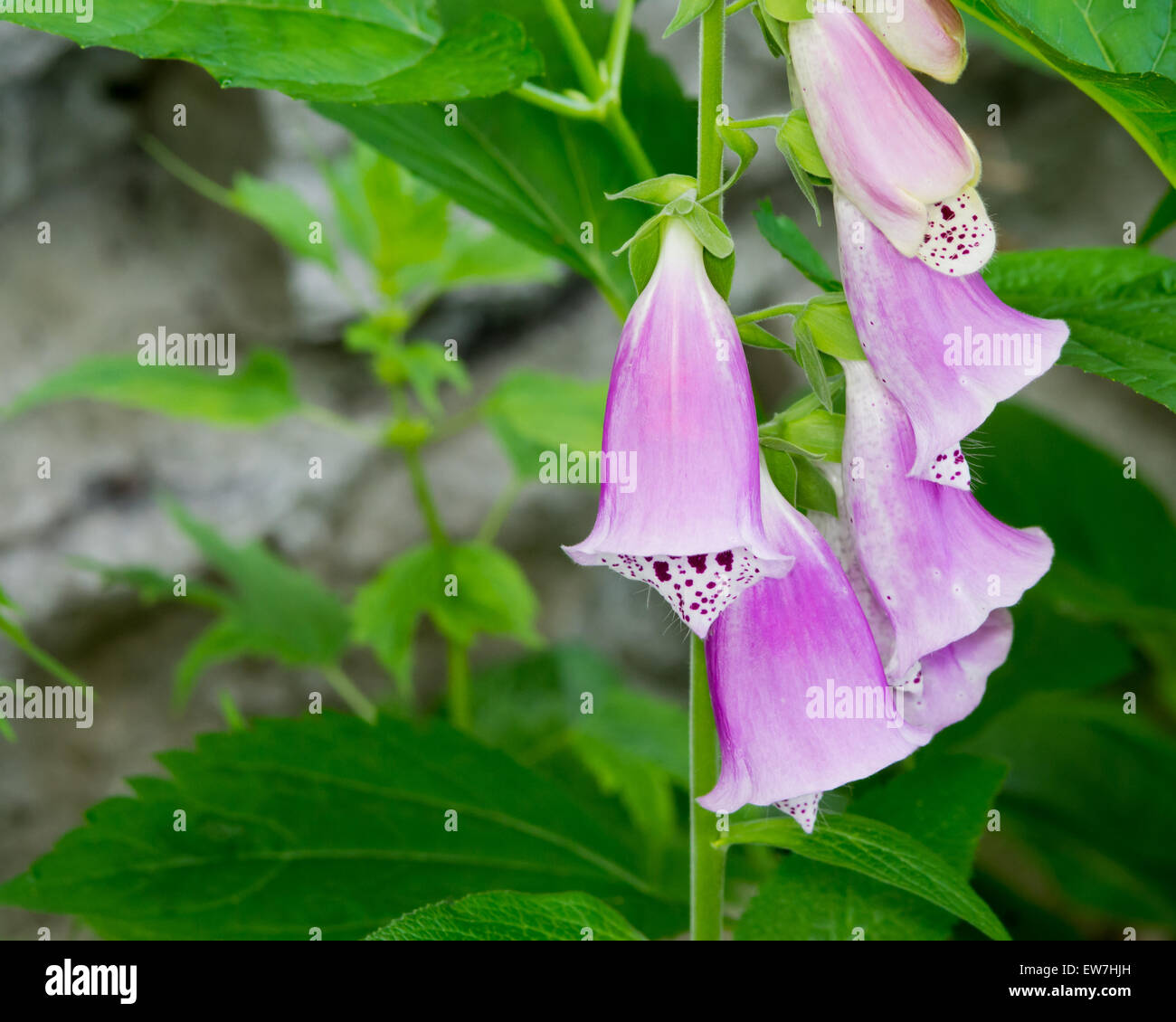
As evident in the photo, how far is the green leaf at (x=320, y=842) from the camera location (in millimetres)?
577

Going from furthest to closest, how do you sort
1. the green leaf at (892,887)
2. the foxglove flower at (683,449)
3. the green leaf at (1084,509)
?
the green leaf at (1084,509), the green leaf at (892,887), the foxglove flower at (683,449)

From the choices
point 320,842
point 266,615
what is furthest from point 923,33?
point 266,615

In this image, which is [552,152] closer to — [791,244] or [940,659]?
[791,244]

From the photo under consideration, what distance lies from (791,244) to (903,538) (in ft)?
0.78

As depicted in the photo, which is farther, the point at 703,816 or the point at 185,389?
the point at 185,389

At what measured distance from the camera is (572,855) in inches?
26.9

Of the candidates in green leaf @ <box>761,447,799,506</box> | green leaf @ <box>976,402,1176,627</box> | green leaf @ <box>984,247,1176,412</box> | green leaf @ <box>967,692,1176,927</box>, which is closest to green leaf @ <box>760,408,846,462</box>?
green leaf @ <box>761,447,799,506</box>

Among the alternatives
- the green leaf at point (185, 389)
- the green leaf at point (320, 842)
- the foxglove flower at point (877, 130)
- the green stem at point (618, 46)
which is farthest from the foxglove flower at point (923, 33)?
the green leaf at point (185, 389)

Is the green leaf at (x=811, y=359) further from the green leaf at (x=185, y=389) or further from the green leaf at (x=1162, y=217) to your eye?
the green leaf at (x=185, y=389)

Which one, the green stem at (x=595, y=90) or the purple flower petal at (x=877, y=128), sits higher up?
the green stem at (x=595, y=90)

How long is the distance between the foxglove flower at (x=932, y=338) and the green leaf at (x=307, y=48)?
16 centimetres

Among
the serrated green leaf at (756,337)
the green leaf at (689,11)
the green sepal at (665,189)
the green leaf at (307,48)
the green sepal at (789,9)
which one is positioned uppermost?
the green leaf at (307,48)

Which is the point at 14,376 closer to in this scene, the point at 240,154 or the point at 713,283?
the point at 240,154

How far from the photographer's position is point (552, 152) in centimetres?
63
